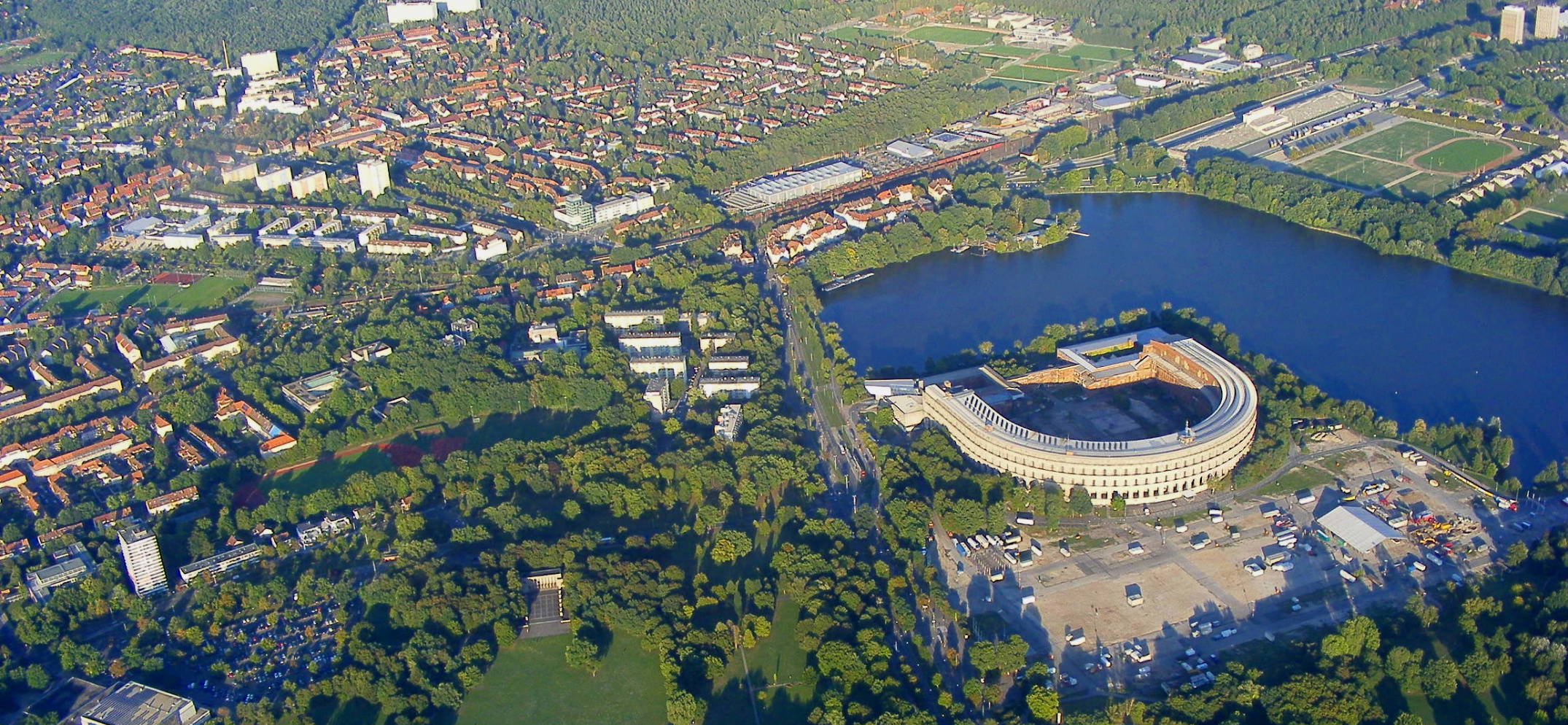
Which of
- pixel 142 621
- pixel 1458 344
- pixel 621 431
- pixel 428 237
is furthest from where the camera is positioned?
pixel 428 237

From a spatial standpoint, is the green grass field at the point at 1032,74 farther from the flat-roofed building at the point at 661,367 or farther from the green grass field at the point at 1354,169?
the flat-roofed building at the point at 661,367

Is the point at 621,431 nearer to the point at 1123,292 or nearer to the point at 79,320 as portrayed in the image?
the point at 1123,292

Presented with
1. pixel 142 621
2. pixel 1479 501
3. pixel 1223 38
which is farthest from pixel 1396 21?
pixel 142 621

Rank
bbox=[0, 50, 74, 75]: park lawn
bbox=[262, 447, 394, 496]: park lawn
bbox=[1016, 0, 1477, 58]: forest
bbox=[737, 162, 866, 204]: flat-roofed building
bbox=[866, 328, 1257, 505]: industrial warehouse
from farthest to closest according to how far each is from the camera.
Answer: bbox=[0, 50, 74, 75]: park lawn < bbox=[1016, 0, 1477, 58]: forest < bbox=[737, 162, 866, 204]: flat-roofed building < bbox=[262, 447, 394, 496]: park lawn < bbox=[866, 328, 1257, 505]: industrial warehouse

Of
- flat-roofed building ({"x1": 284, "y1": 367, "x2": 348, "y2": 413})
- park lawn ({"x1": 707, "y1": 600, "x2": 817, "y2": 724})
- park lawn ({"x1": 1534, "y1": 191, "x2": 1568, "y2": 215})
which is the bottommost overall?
park lawn ({"x1": 707, "y1": 600, "x2": 817, "y2": 724})

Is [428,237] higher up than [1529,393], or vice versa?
[428,237]

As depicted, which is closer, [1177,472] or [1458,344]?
[1177,472]

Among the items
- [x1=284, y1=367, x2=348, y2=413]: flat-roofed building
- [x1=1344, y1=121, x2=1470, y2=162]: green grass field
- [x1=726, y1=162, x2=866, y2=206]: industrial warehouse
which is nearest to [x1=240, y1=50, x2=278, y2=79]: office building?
→ [x1=726, y1=162, x2=866, y2=206]: industrial warehouse

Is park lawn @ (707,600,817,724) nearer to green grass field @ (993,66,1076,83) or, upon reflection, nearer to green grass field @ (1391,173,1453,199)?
green grass field @ (1391,173,1453,199)
